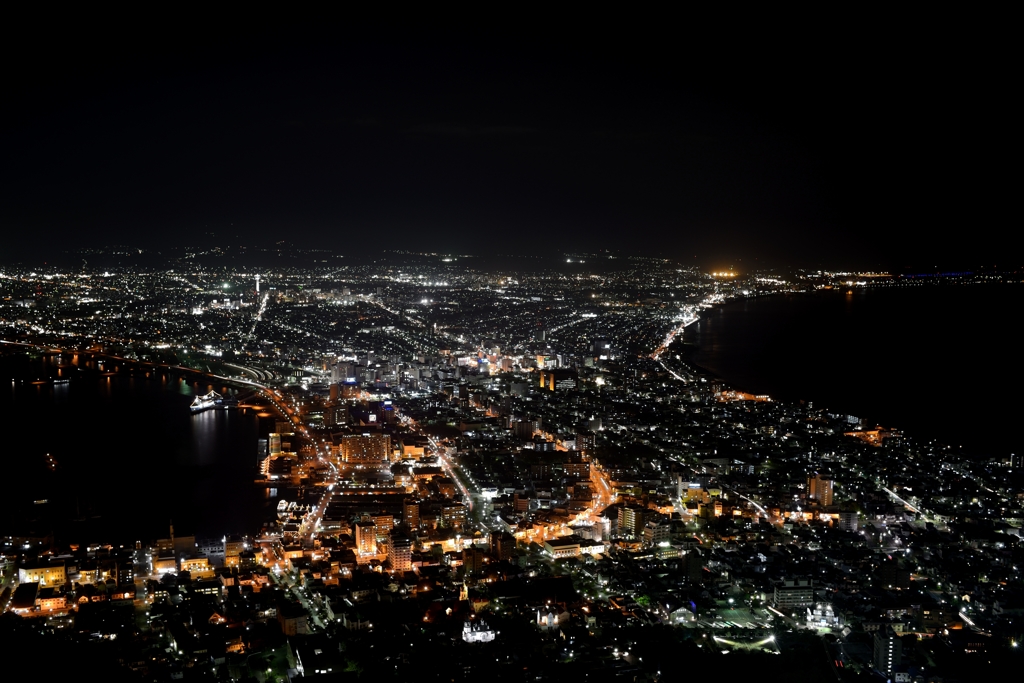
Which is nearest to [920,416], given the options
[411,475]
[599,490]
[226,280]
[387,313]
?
[599,490]

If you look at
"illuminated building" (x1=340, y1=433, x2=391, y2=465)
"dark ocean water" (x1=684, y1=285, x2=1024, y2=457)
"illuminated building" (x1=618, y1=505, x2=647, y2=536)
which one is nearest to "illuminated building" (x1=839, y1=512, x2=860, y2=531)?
"illuminated building" (x1=618, y1=505, x2=647, y2=536)

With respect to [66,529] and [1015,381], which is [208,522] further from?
[1015,381]

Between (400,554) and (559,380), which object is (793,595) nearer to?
(400,554)

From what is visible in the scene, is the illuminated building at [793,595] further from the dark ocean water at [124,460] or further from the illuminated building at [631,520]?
the dark ocean water at [124,460]

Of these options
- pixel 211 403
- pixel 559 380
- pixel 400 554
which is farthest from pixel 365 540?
pixel 559 380

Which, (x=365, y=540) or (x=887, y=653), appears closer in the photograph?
(x=887, y=653)

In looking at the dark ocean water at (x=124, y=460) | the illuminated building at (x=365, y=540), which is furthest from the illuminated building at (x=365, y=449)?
the illuminated building at (x=365, y=540)
